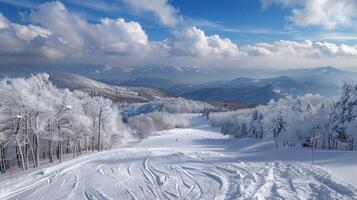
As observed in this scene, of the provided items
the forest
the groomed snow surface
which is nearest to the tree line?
the groomed snow surface

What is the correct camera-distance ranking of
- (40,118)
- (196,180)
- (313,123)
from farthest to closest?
(313,123) < (40,118) < (196,180)

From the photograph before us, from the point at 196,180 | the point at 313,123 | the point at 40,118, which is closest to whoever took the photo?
the point at 196,180

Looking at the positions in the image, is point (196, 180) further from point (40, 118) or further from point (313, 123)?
point (313, 123)

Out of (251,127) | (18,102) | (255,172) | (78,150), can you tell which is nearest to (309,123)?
(251,127)

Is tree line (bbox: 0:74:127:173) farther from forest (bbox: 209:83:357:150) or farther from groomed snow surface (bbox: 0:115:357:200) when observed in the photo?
forest (bbox: 209:83:357:150)

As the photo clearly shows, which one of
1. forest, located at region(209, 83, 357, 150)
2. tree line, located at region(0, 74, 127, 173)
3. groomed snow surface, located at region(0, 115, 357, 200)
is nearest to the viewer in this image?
groomed snow surface, located at region(0, 115, 357, 200)

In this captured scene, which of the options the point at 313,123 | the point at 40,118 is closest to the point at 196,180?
the point at 40,118

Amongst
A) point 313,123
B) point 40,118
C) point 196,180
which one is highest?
point 40,118

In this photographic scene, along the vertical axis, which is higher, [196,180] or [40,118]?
[40,118]

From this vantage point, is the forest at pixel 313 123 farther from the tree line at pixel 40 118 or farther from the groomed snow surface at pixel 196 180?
the tree line at pixel 40 118

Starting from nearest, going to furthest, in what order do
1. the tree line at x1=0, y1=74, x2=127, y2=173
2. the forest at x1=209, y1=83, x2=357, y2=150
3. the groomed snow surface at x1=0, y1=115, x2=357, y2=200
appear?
the groomed snow surface at x1=0, y1=115, x2=357, y2=200 < the tree line at x1=0, y1=74, x2=127, y2=173 < the forest at x1=209, y1=83, x2=357, y2=150

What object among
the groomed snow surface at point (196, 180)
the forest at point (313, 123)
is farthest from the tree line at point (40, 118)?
the forest at point (313, 123)
